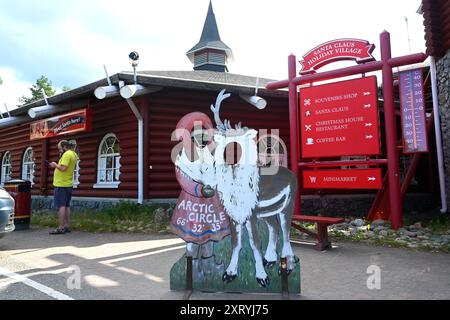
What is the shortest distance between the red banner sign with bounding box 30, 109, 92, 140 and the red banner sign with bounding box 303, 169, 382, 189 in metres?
6.99

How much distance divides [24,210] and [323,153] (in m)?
7.47

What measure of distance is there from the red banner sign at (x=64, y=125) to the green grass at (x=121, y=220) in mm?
2942

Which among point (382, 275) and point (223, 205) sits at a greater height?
point (223, 205)

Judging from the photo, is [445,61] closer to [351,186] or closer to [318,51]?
[318,51]

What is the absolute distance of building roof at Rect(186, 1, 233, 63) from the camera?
18992 millimetres

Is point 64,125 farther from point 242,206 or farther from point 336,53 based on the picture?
point 242,206

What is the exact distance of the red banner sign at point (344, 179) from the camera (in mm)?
7727

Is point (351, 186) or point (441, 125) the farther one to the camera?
point (441, 125)

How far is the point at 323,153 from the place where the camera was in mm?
8500

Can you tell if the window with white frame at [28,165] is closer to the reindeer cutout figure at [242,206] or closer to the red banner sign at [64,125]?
the red banner sign at [64,125]

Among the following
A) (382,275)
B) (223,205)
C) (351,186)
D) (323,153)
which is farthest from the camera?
(323,153)

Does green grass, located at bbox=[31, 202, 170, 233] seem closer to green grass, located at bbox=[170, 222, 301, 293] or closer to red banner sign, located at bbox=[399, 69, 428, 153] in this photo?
green grass, located at bbox=[170, 222, 301, 293]

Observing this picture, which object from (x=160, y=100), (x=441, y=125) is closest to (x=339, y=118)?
(x=441, y=125)

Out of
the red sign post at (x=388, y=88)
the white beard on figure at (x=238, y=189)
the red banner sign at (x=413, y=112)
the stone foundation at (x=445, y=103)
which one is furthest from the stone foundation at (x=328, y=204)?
the white beard on figure at (x=238, y=189)
